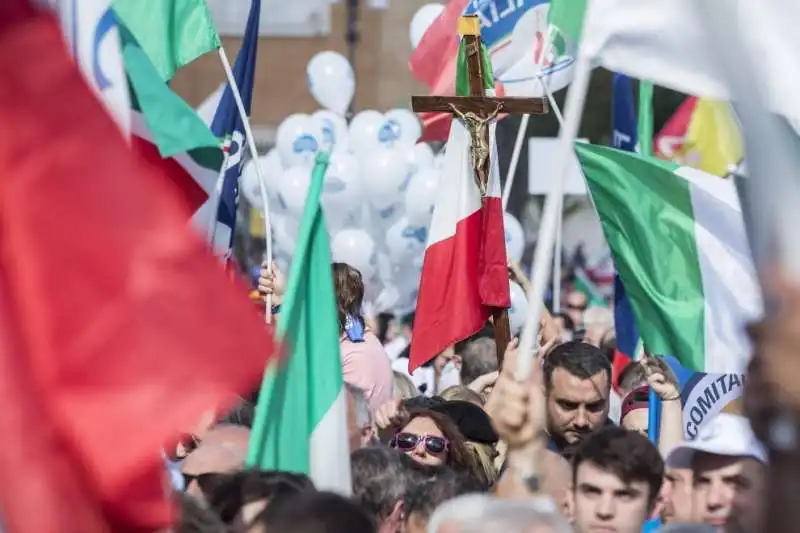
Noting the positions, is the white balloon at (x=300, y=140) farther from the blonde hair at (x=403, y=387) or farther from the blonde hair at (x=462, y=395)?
the blonde hair at (x=462, y=395)

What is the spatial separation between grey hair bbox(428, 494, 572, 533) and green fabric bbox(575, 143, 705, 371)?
194cm

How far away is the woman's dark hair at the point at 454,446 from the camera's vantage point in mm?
5195

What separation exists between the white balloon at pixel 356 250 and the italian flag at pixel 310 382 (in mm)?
9491

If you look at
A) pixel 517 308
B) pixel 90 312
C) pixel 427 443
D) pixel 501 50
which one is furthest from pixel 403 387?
pixel 90 312

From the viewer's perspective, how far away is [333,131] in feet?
50.3

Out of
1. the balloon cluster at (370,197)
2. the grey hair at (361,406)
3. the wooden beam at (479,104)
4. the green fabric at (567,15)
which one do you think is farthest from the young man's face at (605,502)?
the balloon cluster at (370,197)

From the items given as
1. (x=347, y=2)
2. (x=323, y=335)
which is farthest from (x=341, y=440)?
(x=347, y=2)

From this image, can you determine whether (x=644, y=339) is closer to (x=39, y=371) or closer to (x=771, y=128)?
(x=771, y=128)

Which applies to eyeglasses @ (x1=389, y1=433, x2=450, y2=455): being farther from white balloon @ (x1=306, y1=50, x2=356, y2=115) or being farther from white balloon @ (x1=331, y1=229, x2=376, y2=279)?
white balloon @ (x1=306, y1=50, x2=356, y2=115)

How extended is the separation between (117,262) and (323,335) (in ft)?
5.25

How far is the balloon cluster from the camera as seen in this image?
1412cm

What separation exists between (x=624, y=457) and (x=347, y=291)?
216cm

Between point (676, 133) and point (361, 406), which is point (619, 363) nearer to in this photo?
point (361, 406)

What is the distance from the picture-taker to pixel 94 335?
2.78 meters
